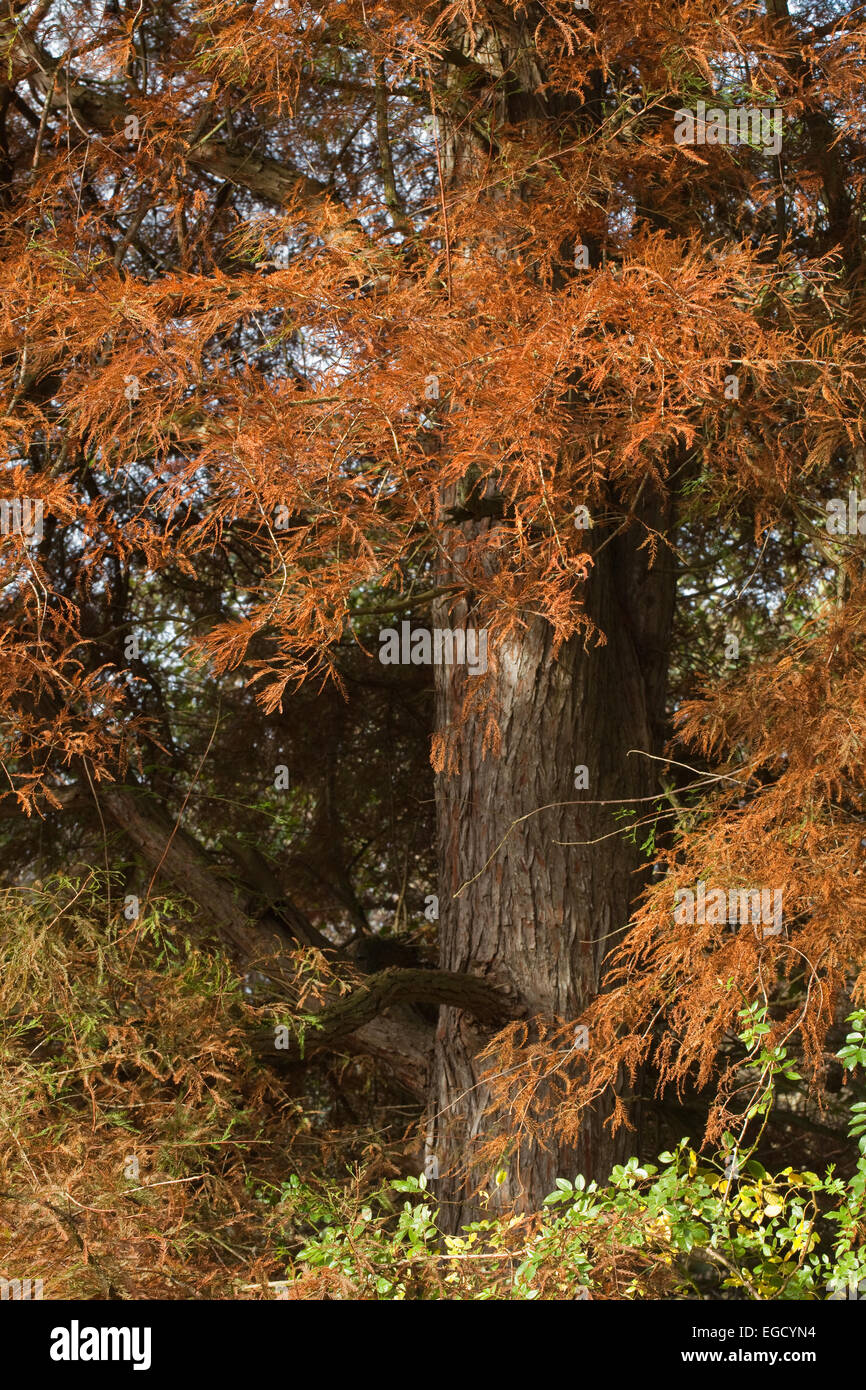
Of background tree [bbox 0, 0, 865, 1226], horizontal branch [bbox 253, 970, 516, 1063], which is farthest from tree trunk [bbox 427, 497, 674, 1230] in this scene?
horizontal branch [bbox 253, 970, 516, 1063]

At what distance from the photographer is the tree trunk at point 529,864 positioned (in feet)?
13.5

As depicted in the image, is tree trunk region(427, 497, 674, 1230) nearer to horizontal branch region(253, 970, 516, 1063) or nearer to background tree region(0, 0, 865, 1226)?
background tree region(0, 0, 865, 1226)

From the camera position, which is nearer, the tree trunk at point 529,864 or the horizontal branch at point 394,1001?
the horizontal branch at point 394,1001

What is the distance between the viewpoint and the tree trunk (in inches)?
162

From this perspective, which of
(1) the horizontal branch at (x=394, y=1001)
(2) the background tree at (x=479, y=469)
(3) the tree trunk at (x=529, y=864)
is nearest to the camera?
(2) the background tree at (x=479, y=469)

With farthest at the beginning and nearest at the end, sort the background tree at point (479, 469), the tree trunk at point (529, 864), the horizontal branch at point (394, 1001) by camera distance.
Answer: the tree trunk at point (529, 864)
the horizontal branch at point (394, 1001)
the background tree at point (479, 469)

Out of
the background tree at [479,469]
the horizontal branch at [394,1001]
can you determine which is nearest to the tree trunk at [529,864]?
the background tree at [479,469]

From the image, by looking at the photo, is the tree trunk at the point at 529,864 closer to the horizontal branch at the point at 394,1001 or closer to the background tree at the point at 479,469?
the background tree at the point at 479,469

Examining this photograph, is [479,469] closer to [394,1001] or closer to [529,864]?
[529,864]

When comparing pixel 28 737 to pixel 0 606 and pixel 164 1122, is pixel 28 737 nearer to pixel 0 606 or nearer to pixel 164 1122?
pixel 0 606

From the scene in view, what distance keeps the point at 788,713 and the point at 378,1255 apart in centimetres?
169

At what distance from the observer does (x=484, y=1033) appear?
165 inches

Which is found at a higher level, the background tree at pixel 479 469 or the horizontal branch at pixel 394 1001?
the background tree at pixel 479 469

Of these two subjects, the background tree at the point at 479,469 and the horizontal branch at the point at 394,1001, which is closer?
the background tree at the point at 479,469
